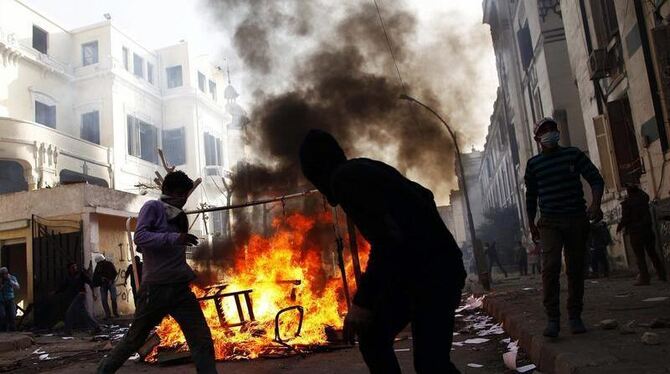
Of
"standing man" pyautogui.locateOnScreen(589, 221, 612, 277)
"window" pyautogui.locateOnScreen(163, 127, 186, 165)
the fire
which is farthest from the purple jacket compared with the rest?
"window" pyautogui.locateOnScreen(163, 127, 186, 165)

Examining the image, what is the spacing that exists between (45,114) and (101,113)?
2421 mm

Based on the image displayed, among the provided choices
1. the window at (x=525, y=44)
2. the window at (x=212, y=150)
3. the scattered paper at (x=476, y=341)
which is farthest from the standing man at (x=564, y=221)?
the window at (x=212, y=150)

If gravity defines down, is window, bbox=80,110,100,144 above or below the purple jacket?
above

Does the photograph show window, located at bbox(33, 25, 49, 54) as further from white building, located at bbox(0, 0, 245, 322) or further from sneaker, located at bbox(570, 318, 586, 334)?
sneaker, located at bbox(570, 318, 586, 334)

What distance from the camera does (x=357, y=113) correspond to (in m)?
→ 16.0

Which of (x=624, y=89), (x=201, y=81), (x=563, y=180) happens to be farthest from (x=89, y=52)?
(x=563, y=180)

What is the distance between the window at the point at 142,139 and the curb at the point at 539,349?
24.4 meters

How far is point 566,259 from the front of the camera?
438 cm

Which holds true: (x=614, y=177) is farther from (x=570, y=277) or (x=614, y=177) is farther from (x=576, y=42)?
(x=570, y=277)

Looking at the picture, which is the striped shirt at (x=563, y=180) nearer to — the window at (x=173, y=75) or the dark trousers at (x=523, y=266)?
the dark trousers at (x=523, y=266)

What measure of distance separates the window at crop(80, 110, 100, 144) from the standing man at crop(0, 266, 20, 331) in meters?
14.1

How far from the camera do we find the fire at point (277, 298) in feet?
22.3

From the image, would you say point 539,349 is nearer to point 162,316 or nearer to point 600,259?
point 162,316

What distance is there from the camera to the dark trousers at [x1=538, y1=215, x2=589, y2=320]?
4359 millimetres
